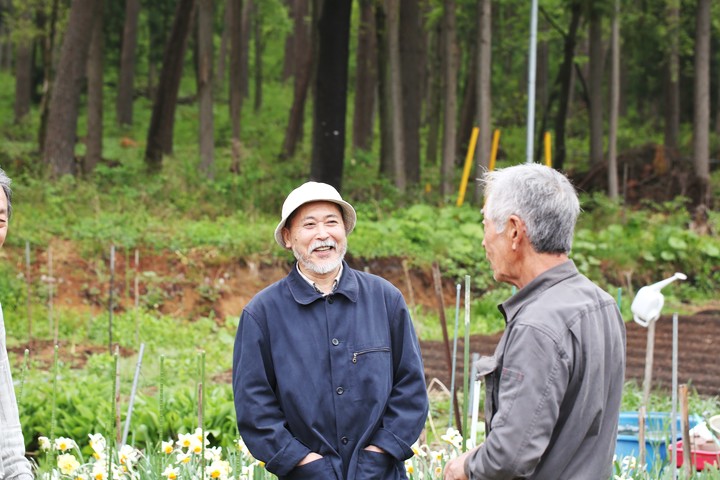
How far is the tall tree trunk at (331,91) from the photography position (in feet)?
51.5

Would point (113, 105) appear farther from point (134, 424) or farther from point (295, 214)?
point (295, 214)

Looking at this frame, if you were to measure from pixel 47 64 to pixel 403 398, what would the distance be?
1840cm

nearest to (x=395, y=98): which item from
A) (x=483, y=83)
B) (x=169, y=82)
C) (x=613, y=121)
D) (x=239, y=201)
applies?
(x=483, y=83)

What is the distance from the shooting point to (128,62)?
28.7 m

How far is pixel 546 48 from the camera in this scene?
35094 mm

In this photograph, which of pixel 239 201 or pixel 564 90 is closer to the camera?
pixel 239 201

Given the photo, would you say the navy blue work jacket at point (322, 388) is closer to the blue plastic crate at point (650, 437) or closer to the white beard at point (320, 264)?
the white beard at point (320, 264)

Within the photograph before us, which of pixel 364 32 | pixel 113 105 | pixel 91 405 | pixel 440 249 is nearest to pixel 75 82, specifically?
pixel 440 249

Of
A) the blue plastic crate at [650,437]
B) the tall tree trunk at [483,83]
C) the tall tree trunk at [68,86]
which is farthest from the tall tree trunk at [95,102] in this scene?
the blue plastic crate at [650,437]

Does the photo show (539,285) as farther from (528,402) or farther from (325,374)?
(325,374)

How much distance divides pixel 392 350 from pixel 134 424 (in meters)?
3.35

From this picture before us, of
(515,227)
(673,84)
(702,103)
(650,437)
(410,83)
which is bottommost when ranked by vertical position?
(650,437)

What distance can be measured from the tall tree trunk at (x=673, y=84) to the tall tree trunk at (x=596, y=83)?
1.50 m

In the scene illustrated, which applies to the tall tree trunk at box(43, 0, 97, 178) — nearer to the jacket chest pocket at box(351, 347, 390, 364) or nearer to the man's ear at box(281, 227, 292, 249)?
the man's ear at box(281, 227, 292, 249)
